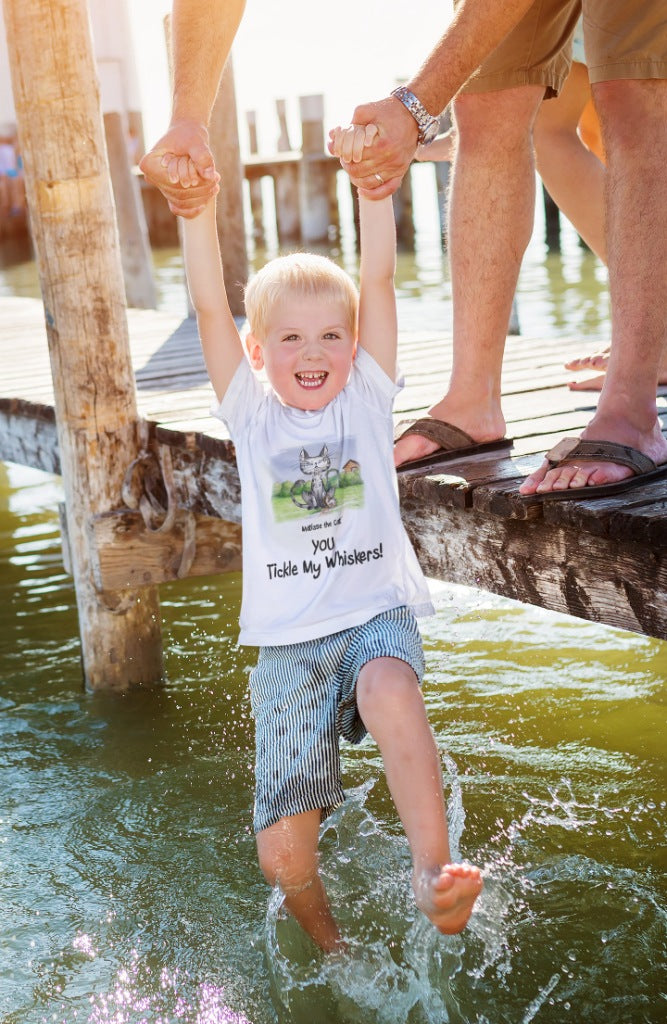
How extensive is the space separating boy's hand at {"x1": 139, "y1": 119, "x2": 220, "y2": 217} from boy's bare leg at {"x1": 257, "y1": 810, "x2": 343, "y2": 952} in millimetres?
1290

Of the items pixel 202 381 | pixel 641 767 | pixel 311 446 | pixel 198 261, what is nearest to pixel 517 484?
pixel 311 446

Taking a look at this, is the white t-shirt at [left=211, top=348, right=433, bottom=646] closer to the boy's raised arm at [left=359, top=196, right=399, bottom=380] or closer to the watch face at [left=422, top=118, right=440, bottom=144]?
the boy's raised arm at [left=359, top=196, right=399, bottom=380]

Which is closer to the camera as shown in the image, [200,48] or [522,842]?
[200,48]

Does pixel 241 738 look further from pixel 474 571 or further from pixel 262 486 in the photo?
Result: pixel 262 486

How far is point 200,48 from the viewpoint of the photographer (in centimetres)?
309

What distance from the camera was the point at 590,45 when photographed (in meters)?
3.25

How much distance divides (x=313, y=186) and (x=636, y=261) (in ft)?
56.0

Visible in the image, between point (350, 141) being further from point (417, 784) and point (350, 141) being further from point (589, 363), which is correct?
point (589, 363)

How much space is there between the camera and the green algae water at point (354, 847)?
2887mm

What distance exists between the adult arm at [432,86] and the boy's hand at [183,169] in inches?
11.6

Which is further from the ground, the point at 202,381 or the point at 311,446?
the point at 311,446

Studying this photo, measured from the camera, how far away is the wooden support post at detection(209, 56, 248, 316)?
290 inches

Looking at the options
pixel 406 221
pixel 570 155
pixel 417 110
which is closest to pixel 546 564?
pixel 417 110

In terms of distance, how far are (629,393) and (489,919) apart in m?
1.28
